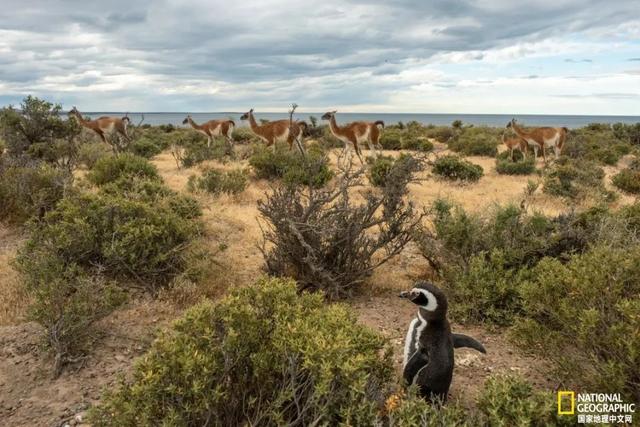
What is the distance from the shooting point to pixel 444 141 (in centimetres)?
2750

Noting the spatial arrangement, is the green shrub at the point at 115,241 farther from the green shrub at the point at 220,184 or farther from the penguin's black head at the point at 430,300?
the green shrub at the point at 220,184

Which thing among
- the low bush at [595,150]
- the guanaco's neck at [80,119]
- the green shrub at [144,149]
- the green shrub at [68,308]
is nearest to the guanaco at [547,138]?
the low bush at [595,150]

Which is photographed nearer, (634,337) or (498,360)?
(634,337)

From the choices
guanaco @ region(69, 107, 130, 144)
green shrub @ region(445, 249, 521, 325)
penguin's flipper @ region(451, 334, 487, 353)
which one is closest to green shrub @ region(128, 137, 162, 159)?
guanaco @ region(69, 107, 130, 144)

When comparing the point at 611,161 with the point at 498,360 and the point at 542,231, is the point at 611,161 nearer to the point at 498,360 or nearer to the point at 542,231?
the point at 542,231

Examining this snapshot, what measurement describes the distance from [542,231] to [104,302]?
464 cm

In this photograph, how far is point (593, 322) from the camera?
2670mm

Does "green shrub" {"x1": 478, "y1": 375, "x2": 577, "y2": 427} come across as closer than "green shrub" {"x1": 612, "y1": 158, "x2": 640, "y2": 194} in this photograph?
Yes

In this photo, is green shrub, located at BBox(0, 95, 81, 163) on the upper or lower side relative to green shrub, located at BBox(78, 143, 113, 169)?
upper

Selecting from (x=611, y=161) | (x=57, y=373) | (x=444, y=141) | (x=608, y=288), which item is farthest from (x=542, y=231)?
(x=444, y=141)

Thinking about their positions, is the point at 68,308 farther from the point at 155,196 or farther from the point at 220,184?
the point at 220,184

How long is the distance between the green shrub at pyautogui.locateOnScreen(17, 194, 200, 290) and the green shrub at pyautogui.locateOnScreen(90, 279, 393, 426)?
99.3 inches

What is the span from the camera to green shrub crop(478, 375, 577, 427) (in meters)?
2.39

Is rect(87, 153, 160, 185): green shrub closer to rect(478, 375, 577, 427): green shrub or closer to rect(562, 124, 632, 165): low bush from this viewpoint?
rect(478, 375, 577, 427): green shrub
